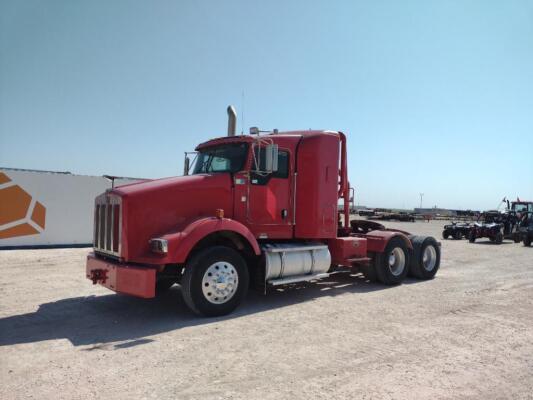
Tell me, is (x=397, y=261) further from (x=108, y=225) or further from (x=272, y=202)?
(x=108, y=225)

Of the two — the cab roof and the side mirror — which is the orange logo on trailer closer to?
the cab roof

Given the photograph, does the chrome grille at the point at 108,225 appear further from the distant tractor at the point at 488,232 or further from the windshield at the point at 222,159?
the distant tractor at the point at 488,232

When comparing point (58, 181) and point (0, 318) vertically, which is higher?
point (58, 181)

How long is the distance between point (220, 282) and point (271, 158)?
7.43 feet

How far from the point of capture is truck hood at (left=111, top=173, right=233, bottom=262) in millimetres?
6090

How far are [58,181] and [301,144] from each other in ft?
37.3

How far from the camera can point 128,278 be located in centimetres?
589

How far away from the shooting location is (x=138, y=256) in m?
6.14

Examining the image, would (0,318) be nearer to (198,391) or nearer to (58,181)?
(198,391)

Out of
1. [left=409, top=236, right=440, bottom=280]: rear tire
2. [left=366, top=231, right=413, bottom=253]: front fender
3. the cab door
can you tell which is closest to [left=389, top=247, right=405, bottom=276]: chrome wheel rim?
[left=366, top=231, right=413, bottom=253]: front fender

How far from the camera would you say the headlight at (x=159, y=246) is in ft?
19.1

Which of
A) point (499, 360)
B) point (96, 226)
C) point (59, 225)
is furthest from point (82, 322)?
point (59, 225)

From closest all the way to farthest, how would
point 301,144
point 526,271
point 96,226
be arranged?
1. point 96,226
2. point 301,144
3. point 526,271

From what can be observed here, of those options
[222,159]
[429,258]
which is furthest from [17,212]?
[429,258]
